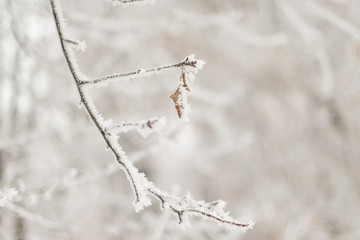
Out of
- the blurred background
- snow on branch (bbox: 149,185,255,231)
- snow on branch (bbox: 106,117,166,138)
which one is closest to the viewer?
snow on branch (bbox: 106,117,166,138)

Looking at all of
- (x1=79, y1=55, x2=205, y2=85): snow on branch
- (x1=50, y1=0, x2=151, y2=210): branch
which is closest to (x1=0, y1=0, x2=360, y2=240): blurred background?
(x1=50, y1=0, x2=151, y2=210): branch

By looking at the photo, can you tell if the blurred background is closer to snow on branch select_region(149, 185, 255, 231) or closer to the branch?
the branch

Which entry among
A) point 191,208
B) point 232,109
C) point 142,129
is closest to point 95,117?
point 142,129

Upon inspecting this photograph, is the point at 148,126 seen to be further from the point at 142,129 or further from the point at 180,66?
the point at 180,66

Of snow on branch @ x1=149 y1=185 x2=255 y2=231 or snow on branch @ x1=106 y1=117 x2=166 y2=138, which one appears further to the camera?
snow on branch @ x1=149 y1=185 x2=255 y2=231

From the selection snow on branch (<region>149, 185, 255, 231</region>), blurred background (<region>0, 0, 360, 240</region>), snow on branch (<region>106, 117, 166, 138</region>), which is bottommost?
snow on branch (<region>149, 185, 255, 231</region>)

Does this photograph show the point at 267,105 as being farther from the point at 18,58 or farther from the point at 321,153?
the point at 18,58
